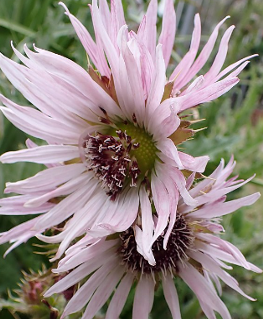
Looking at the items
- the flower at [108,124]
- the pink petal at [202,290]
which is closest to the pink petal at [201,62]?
the flower at [108,124]

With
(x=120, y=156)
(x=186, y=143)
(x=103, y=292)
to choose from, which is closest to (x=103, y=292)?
(x=103, y=292)

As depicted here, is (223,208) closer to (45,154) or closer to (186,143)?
(45,154)

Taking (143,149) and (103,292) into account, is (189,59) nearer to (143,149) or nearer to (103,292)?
(143,149)

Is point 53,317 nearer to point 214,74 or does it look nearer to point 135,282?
point 135,282

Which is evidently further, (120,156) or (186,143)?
(186,143)

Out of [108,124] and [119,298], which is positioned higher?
[108,124]

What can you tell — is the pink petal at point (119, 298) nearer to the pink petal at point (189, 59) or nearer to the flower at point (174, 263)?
the flower at point (174, 263)

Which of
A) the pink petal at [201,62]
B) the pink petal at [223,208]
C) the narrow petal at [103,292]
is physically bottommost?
the narrow petal at [103,292]

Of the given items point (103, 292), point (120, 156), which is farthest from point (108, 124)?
point (103, 292)
